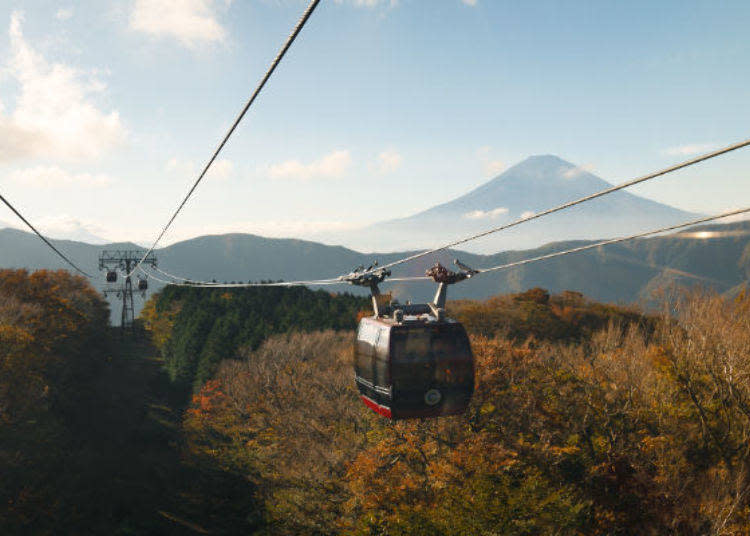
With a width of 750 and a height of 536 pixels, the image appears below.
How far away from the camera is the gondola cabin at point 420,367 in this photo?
1396 cm

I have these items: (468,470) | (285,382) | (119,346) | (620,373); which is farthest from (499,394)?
(119,346)

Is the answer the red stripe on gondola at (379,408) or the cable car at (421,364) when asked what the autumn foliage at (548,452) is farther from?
the cable car at (421,364)

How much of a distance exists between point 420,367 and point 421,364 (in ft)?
0.27

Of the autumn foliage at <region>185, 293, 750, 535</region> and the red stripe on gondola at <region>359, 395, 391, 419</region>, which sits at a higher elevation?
the red stripe on gondola at <region>359, 395, 391, 419</region>

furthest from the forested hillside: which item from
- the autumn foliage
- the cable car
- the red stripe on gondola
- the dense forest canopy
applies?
the cable car

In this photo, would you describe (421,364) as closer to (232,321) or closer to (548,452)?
(548,452)

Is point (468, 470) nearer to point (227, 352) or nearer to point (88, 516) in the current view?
point (88, 516)

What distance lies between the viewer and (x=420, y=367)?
14008mm

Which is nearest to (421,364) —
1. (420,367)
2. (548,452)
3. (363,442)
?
(420,367)

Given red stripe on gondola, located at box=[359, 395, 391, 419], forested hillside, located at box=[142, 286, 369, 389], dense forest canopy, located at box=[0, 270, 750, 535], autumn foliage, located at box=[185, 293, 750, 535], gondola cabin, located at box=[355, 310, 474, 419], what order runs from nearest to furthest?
1. gondola cabin, located at box=[355, 310, 474, 419]
2. red stripe on gondola, located at box=[359, 395, 391, 419]
3. autumn foliage, located at box=[185, 293, 750, 535]
4. dense forest canopy, located at box=[0, 270, 750, 535]
5. forested hillside, located at box=[142, 286, 369, 389]

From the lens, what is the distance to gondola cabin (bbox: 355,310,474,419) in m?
14.0

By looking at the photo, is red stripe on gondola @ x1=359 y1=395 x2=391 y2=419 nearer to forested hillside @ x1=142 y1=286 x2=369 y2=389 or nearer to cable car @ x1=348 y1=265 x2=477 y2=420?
cable car @ x1=348 y1=265 x2=477 y2=420

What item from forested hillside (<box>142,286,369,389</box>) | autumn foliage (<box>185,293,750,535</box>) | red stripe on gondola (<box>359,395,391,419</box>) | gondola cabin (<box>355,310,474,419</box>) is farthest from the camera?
forested hillside (<box>142,286,369,389</box>)

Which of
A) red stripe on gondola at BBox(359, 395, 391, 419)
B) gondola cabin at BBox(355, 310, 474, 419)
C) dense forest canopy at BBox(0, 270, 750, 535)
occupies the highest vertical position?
gondola cabin at BBox(355, 310, 474, 419)
